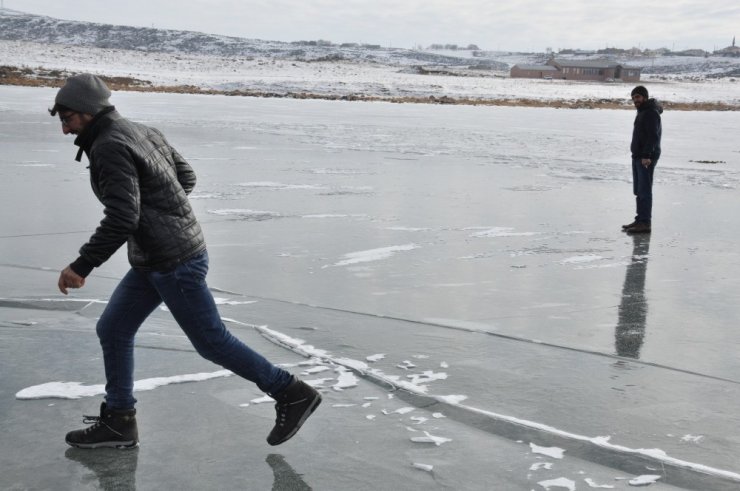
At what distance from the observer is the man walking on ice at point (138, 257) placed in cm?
348

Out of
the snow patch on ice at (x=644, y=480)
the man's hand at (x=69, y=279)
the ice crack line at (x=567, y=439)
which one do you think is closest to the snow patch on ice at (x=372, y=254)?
the ice crack line at (x=567, y=439)

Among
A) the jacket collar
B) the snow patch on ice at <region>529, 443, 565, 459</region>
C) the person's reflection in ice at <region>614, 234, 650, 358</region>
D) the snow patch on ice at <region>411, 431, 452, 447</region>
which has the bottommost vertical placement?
the snow patch on ice at <region>411, 431, 452, 447</region>

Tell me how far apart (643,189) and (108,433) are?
25.4ft

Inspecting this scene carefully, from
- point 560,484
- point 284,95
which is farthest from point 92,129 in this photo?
point 284,95

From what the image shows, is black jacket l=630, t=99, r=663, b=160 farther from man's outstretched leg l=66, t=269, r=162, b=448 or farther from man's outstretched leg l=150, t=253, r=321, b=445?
man's outstretched leg l=66, t=269, r=162, b=448

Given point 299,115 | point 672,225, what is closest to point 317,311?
point 672,225

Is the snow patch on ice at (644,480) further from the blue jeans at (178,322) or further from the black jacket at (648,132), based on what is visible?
the black jacket at (648,132)

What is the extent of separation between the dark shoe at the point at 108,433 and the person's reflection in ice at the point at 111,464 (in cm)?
3

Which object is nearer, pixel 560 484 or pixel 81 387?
pixel 560 484

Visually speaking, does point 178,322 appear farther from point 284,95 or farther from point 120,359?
point 284,95

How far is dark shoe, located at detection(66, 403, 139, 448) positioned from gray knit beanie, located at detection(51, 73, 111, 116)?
129 cm

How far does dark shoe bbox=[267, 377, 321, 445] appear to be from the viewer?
12.8ft

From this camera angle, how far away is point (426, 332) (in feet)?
19.2

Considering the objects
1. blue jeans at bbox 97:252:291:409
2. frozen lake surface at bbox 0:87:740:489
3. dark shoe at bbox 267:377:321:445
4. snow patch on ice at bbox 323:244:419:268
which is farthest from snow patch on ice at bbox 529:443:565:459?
snow patch on ice at bbox 323:244:419:268
